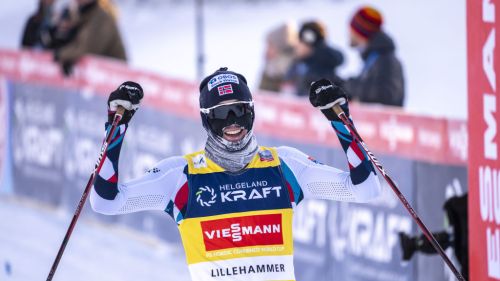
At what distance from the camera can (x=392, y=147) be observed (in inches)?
303

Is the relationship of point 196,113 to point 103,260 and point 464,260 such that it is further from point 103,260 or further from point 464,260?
point 464,260

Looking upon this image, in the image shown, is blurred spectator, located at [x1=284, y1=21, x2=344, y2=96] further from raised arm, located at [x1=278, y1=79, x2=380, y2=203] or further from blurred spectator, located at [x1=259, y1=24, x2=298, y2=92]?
raised arm, located at [x1=278, y1=79, x2=380, y2=203]

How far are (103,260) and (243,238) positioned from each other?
4.52 metres

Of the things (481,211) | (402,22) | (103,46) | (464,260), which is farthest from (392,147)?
(402,22)

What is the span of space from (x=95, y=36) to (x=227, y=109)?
6546mm

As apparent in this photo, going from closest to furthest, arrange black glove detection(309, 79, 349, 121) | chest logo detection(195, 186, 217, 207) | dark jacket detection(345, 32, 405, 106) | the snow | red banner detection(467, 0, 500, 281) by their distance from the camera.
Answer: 1. black glove detection(309, 79, 349, 121)
2. chest logo detection(195, 186, 217, 207)
3. red banner detection(467, 0, 500, 281)
4. dark jacket detection(345, 32, 405, 106)
5. the snow

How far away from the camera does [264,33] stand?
19.1 meters

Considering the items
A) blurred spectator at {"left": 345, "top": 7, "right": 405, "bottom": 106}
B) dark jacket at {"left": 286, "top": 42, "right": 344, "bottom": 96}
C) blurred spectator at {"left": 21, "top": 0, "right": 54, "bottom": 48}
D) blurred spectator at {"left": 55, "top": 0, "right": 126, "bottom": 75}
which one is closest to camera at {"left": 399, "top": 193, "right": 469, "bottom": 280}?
blurred spectator at {"left": 345, "top": 7, "right": 405, "bottom": 106}

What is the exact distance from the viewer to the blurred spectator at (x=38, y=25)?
13078 mm

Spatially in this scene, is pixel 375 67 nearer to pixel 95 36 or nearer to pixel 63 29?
pixel 95 36

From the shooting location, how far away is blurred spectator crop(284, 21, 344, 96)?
979 centimetres

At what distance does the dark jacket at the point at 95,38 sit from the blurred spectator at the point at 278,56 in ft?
4.75

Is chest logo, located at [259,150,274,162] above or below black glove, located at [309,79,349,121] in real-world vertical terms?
below

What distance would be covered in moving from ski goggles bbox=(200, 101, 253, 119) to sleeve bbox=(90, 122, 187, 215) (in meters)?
0.33
